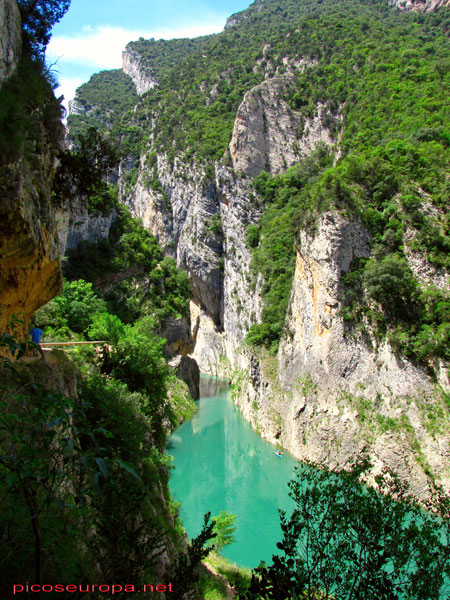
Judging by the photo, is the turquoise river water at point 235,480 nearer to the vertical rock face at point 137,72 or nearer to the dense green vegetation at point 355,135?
the dense green vegetation at point 355,135

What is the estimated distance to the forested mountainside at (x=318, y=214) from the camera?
16.6 m

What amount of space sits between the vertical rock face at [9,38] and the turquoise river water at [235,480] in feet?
47.9

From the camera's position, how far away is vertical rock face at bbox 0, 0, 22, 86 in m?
6.10

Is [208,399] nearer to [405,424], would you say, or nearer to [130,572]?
[405,424]

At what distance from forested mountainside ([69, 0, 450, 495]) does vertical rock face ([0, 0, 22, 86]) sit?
3341mm

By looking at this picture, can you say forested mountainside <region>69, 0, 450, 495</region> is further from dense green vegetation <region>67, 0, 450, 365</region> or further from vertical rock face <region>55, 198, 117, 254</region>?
vertical rock face <region>55, 198, 117, 254</region>

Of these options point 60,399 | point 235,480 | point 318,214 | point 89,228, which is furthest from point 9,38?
point 89,228

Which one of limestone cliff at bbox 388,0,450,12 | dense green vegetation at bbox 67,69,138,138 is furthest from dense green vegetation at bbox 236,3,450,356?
dense green vegetation at bbox 67,69,138,138

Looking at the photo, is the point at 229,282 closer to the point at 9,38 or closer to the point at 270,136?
the point at 270,136

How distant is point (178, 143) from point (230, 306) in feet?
83.3

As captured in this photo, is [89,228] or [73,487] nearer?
[73,487]

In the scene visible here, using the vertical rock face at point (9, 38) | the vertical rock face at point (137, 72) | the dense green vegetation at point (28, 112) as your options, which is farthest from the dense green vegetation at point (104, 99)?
the vertical rock face at point (9, 38)

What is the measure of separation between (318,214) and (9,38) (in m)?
16.7

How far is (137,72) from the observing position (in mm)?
89562
